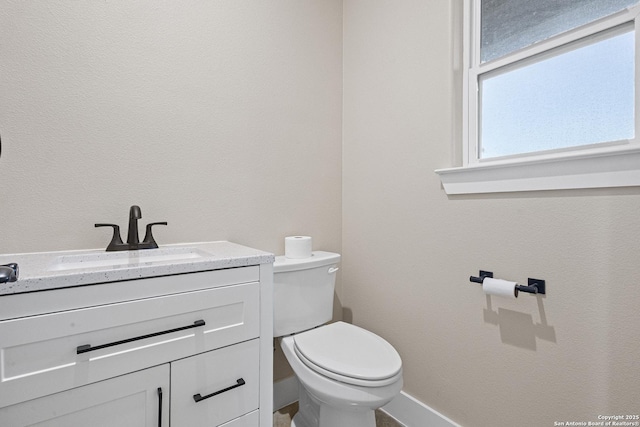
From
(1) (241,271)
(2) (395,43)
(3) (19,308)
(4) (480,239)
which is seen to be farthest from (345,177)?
(3) (19,308)

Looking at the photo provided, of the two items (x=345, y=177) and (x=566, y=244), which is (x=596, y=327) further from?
(x=345, y=177)

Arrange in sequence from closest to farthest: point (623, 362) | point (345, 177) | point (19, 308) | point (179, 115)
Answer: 1. point (19, 308)
2. point (623, 362)
3. point (179, 115)
4. point (345, 177)

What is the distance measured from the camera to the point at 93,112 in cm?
114

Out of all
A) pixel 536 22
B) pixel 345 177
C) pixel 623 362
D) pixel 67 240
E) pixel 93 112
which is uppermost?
pixel 536 22

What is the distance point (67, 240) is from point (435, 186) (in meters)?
1.52

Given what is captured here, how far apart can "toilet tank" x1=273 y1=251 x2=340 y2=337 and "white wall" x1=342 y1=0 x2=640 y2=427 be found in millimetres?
319

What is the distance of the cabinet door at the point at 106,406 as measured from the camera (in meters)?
0.70

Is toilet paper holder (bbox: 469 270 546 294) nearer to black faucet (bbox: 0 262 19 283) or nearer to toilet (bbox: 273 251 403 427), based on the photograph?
toilet (bbox: 273 251 403 427)

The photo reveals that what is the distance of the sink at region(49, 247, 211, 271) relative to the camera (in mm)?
990

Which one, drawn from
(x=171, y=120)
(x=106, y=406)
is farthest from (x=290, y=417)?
(x=171, y=120)

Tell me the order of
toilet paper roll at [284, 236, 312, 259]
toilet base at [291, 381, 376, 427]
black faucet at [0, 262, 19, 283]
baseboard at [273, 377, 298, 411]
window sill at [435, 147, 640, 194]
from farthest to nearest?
baseboard at [273, 377, 298, 411]
toilet paper roll at [284, 236, 312, 259]
toilet base at [291, 381, 376, 427]
window sill at [435, 147, 640, 194]
black faucet at [0, 262, 19, 283]

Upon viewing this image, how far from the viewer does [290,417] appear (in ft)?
5.05

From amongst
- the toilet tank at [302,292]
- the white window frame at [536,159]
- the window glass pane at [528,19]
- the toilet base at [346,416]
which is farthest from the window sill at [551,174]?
the toilet base at [346,416]

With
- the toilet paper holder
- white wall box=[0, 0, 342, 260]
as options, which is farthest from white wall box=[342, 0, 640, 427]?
white wall box=[0, 0, 342, 260]
